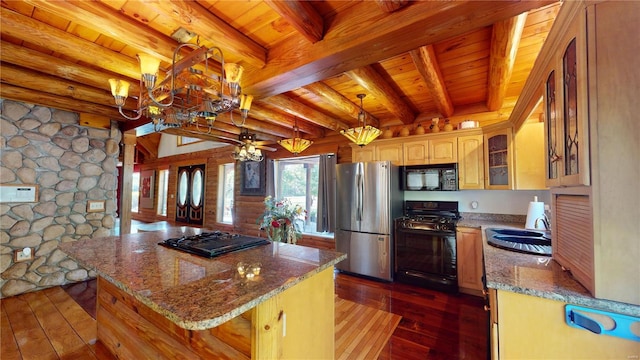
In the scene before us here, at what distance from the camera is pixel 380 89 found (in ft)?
8.47

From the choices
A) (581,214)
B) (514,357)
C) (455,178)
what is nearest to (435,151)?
(455,178)

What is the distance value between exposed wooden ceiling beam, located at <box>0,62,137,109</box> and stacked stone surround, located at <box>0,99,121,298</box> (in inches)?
31.7

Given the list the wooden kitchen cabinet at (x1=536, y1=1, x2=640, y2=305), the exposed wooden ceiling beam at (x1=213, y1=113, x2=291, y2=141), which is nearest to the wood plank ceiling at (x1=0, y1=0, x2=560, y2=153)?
the wooden kitchen cabinet at (x1=536, y1=1, x2=640, y2=305)

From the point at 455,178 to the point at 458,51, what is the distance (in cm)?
172

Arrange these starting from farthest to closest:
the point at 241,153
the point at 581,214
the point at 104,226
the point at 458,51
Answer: the point at 241,153
the point at 104,226
the point at 458,51
the point at 581,214

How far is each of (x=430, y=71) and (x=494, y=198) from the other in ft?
7.28

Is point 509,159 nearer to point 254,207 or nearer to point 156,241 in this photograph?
point 156,241

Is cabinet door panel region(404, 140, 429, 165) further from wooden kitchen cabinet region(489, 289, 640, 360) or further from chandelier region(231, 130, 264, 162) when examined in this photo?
wooden kitchen cabinet region(489, 289, 640, 360)

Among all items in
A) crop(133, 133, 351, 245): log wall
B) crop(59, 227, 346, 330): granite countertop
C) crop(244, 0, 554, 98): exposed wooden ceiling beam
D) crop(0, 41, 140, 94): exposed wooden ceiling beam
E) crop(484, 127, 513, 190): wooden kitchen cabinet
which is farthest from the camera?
crop(133, 133, 351, 245): log wall

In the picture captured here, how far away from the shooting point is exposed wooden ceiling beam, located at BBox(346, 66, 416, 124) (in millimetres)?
2227

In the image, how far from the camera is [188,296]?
95 centimetres

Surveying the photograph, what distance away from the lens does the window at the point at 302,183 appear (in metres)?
4.92

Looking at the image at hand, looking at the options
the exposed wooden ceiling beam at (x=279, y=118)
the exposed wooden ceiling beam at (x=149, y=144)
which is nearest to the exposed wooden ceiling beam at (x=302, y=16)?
the exposed wooden ceiling beam at (x=279, y=118)

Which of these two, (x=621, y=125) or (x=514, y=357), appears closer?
(x=621, y=125)
